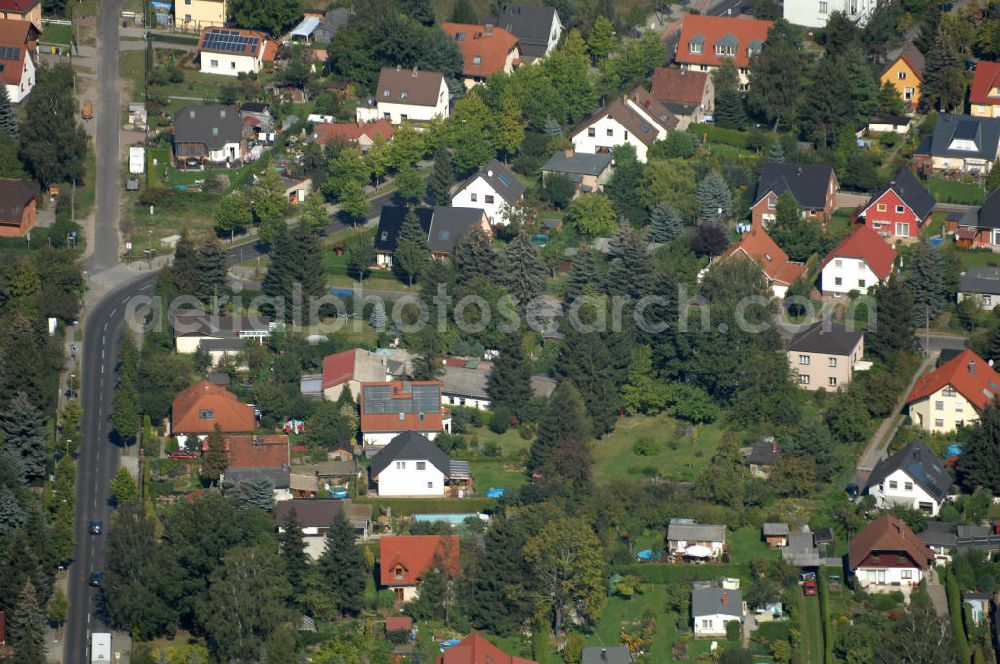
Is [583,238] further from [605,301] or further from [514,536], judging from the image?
[514,536]

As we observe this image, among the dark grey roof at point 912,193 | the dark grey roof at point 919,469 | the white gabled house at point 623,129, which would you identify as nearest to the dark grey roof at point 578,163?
the white gabled house at point 623,129

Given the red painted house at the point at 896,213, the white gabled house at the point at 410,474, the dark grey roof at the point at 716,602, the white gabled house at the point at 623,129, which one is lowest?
the dark grey roof at the point at 716,602

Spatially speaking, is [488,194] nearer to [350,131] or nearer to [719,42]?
[350,131]

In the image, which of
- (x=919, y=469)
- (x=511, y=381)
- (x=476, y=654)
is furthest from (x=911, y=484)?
(x=476, y=654)

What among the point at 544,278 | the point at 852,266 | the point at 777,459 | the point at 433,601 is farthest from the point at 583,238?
the point at 433,601

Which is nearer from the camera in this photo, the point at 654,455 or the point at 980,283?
the point at 654,455

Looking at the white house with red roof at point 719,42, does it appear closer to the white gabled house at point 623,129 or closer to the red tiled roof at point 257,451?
the white gabled house at point 623,129
